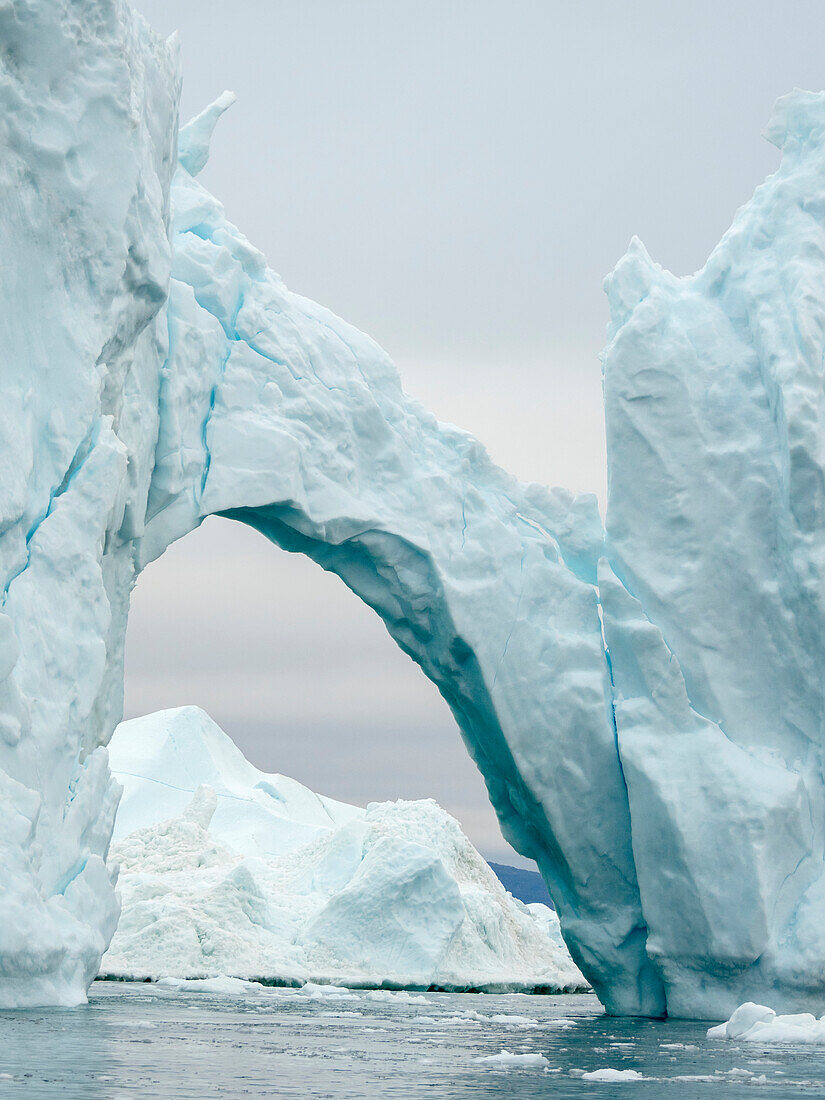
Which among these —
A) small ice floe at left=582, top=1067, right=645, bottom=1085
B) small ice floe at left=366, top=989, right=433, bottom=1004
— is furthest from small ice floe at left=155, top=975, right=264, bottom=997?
small ice floe at left=582, top=1067, right=645, bottom=1085

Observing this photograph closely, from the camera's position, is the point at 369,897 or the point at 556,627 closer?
the point at 556,627

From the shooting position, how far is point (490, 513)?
13.5 metres

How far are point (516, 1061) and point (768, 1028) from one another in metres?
3.51

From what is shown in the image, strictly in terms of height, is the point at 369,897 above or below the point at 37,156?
below

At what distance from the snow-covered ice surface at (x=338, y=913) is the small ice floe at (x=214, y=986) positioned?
0.24 feet

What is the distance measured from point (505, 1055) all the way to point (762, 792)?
5.26 m

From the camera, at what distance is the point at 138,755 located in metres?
30.2

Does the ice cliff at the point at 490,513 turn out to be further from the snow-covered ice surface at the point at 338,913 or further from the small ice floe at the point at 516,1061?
the snow-covered ice surface at the point at 338,913

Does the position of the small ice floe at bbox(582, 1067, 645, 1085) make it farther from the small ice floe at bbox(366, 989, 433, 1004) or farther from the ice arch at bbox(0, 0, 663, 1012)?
the small ice floe at bbox(366, 989, 433, 1004)

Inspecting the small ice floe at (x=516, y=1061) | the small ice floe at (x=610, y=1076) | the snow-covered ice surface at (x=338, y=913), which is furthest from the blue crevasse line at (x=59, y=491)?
the snow-covered ice surface at (x=338, y=913)

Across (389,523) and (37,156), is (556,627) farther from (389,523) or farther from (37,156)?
(37,156)

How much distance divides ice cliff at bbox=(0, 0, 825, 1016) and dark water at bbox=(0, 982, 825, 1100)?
4.80 ft

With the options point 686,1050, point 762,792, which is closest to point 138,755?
point 762,792

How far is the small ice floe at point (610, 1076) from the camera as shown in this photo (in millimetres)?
6402
